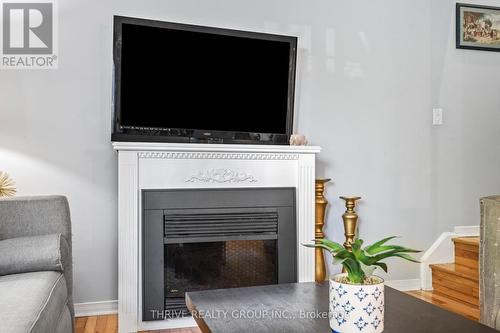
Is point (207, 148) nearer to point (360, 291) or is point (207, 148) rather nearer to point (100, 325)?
point (100, 325)

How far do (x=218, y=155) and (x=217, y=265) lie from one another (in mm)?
679

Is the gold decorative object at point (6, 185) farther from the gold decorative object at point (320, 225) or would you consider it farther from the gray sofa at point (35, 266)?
the gold decorative object at point (320, 225)

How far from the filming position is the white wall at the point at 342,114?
2.76m

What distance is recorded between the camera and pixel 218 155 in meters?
2.74

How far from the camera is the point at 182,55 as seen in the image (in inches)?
107

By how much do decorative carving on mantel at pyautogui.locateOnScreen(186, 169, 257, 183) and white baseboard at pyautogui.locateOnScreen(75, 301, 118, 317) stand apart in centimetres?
95

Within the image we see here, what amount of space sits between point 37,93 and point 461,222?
325 centimetres

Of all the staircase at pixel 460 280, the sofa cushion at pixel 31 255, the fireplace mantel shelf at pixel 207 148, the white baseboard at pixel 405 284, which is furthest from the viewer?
the white baseboard at pixel 405 284

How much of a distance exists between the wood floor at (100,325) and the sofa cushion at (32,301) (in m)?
0.71

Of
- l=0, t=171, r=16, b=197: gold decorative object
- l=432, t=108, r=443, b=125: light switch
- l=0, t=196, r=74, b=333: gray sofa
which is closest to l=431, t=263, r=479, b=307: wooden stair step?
l=432, t=108, r=443, b=125: light switch

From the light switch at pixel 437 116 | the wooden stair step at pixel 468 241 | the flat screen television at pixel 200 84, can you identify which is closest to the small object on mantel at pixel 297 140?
the flat screen television at pixel 200 84

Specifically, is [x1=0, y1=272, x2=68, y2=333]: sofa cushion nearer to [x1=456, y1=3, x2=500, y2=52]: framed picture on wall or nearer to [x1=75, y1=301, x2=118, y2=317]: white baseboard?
[x1=75, y1=301, x2=118, y2=317]: white baseboard

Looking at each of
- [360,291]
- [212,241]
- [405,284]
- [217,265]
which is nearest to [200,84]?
[212,241]

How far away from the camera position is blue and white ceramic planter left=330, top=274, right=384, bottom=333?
1.20 m
